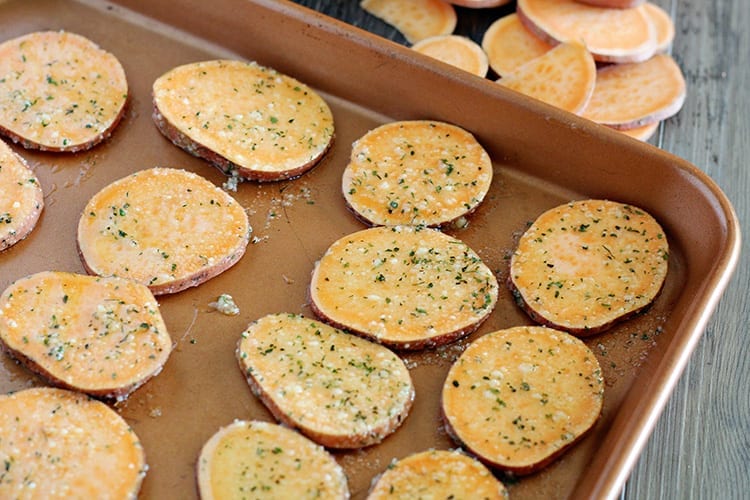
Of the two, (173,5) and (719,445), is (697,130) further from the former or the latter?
(173,5)

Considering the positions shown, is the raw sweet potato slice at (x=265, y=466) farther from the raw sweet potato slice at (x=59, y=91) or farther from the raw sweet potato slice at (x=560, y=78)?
the raw sweet potato slice at (x=560, y=78)

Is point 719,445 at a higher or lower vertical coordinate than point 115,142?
lower

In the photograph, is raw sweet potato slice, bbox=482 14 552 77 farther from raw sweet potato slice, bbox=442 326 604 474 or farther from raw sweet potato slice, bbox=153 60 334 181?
raw sweet potato slice, bbox=442 326 604 474

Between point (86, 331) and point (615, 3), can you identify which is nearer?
point (86, 331)

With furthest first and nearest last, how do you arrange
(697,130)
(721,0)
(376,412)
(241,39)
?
(721,0) → (697,130) → (241,39) → (376,412)

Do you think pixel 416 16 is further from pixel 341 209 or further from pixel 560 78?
pixel 341 209

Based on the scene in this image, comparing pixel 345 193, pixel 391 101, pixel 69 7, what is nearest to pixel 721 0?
pixel 391 101

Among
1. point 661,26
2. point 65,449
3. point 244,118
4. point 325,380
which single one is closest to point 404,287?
point 325,380
